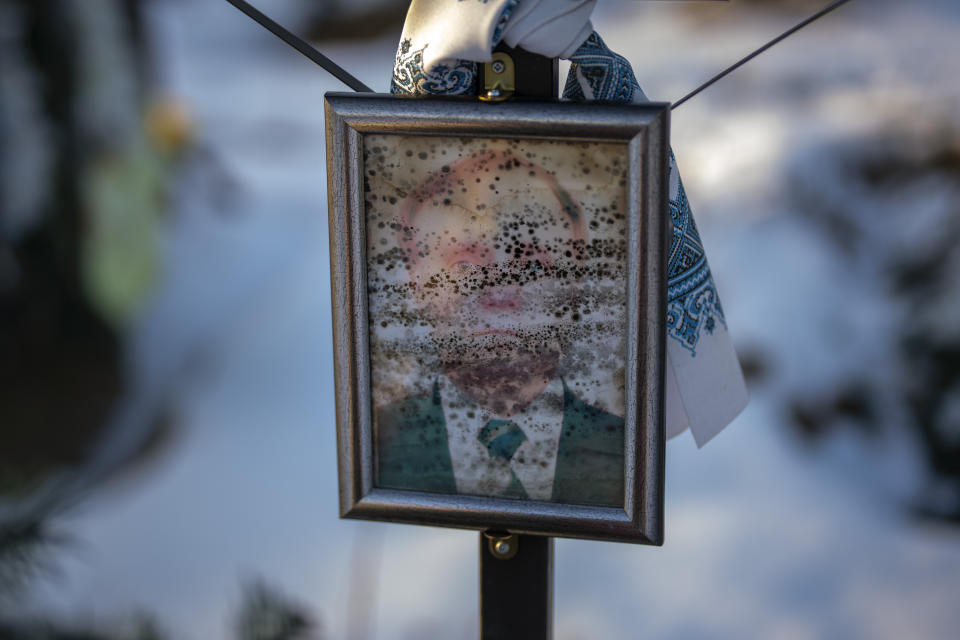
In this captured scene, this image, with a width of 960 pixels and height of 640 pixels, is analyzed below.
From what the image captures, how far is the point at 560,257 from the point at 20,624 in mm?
534

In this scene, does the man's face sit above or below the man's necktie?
above

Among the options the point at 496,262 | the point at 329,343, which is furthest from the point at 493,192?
the point at 329,343

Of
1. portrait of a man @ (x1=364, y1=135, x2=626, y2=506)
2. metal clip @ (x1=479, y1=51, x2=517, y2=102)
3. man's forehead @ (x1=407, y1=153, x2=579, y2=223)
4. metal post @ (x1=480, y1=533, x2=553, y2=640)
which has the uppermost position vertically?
metal clip @ (x1=479, y1=51, x2=517, y2=102)

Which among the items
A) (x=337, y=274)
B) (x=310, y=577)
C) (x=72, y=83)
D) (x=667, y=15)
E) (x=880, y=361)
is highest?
(x=667, y=15)

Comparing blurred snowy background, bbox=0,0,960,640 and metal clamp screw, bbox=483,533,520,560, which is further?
blurred snowy background, bbox=0,0,960,640

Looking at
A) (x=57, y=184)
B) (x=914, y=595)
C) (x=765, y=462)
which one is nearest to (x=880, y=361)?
(x=765, y=462)

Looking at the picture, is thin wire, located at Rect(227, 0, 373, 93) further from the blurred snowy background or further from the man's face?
the blurred snowy background

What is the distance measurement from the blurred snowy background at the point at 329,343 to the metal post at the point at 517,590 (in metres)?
0.67

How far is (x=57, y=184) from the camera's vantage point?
168 centimetres

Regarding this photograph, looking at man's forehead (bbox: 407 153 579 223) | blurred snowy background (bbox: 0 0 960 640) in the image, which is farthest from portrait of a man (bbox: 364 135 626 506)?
blurred snowy background (bbox: 0 0 960 640)

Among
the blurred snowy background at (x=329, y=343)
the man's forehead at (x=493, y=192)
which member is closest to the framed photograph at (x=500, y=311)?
the man's forehead at (x=493, y=192)

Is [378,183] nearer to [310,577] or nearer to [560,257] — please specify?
[560,257]

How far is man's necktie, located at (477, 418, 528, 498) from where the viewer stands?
43 cm

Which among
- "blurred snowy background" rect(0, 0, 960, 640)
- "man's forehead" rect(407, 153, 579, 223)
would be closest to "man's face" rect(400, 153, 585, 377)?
"man's forehead" rect(407, 153, 579, 223)
